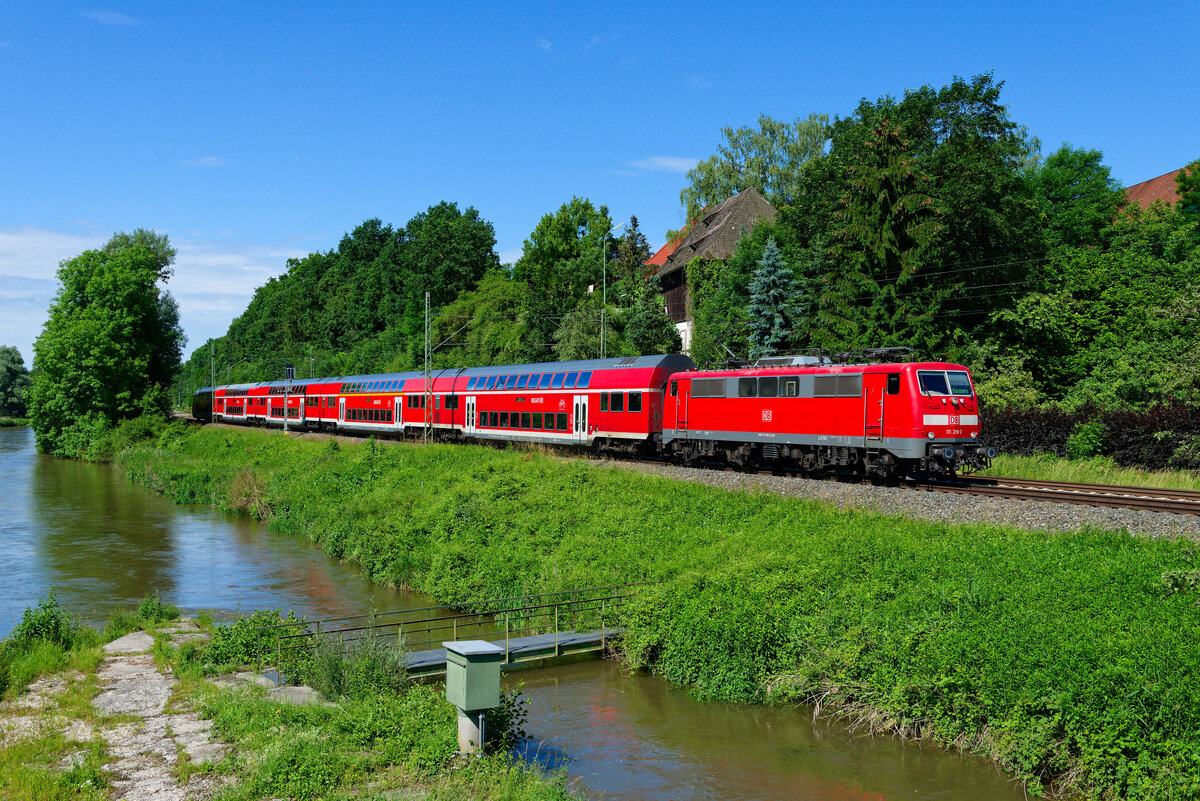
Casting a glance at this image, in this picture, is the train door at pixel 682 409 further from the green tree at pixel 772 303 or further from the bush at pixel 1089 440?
the green tree at pixel 772 303

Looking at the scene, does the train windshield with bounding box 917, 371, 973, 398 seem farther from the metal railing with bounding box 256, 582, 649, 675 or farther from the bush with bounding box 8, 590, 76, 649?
the bush with bounding box 8, 590, 76, 649

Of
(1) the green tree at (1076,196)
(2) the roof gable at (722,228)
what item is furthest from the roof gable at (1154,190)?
(2) the roof gable at (722,228)

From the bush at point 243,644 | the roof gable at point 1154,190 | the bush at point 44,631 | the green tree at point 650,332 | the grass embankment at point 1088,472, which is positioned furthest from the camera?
the roof gable at point 1154,190

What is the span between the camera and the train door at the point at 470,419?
42.1 meters

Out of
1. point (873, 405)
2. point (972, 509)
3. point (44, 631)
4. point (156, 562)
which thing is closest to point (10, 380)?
point (156, 562)

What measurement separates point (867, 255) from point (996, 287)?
6.87 metres

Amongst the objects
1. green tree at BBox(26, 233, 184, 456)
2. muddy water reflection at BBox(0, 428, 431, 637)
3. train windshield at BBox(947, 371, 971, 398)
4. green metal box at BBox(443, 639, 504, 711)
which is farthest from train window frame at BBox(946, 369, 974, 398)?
green tree at BBox(26, 233, 184, 456)

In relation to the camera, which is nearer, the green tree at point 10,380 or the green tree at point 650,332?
the green tree at point 650,332

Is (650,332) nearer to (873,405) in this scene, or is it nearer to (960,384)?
(873,405)

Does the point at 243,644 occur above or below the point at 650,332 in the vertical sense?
below

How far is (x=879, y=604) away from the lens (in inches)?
579

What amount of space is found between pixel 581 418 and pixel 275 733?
24.0 metres

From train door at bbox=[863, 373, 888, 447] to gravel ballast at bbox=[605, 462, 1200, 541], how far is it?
1.44 metres

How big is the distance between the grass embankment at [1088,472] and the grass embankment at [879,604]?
993 centimetres
